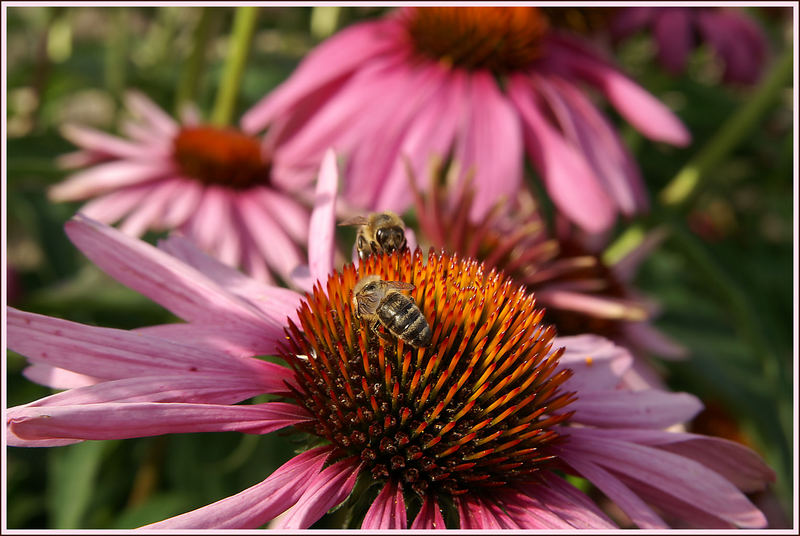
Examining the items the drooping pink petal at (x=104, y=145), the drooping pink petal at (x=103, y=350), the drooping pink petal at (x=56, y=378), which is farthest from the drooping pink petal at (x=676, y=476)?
the drooping pink petal at (x=104, y=145)

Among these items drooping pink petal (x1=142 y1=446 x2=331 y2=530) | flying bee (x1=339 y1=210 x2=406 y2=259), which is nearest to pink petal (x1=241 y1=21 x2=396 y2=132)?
flying bee (x1=339 y1=210 x2=406 y2=259)

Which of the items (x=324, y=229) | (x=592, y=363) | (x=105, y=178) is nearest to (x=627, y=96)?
(x=592, y=363)

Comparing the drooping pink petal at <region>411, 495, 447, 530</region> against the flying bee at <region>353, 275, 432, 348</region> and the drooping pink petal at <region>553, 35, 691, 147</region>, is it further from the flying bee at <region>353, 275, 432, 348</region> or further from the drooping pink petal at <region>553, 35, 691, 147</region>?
the drooping pink petal at <region>553, 35, 691, 147</region>

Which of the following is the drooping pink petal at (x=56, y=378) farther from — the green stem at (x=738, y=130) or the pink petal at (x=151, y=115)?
the green stem at (x=738, y=130)

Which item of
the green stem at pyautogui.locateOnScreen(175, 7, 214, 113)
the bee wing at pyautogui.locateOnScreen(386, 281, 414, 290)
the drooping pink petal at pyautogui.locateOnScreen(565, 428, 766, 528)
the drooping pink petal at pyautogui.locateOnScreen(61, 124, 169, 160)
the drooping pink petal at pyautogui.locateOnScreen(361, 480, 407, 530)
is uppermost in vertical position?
the green stem at pyautogui.locateOnScreen(175, 7, 214, 113)

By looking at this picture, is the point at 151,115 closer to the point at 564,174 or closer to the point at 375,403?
the point at 564,174
